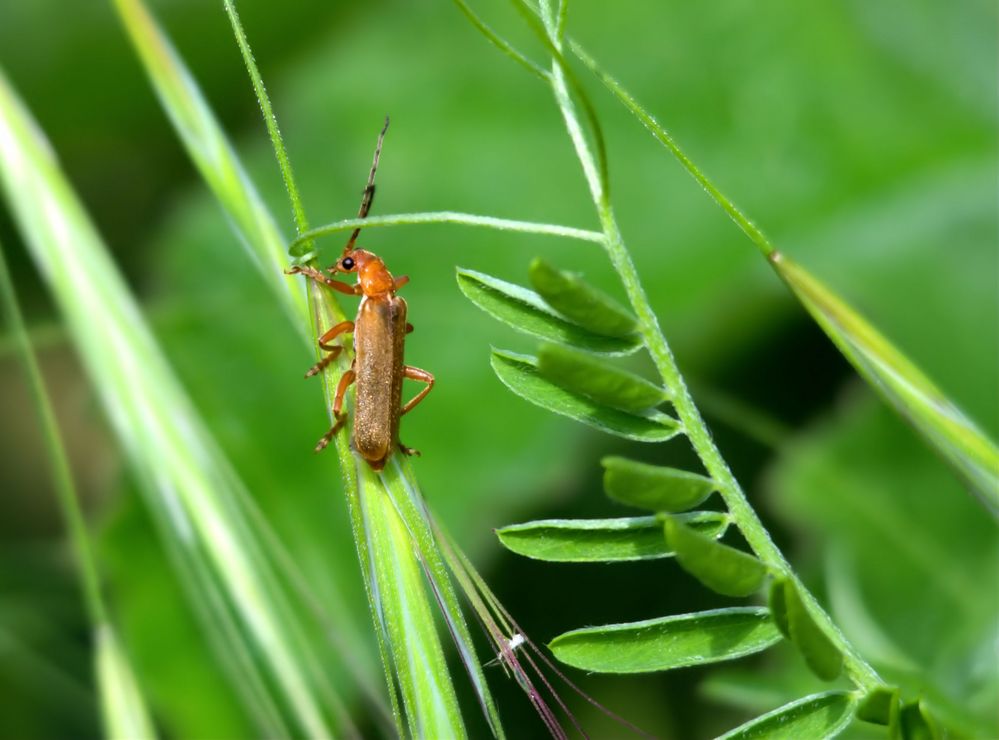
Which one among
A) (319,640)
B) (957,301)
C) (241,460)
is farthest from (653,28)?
(319,640)

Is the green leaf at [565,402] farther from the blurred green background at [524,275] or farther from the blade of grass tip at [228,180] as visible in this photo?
the blurred green background at [524,275]

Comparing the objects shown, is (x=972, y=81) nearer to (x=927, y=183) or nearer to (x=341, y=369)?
(x=927, y=183)

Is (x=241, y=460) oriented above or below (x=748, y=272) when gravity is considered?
above

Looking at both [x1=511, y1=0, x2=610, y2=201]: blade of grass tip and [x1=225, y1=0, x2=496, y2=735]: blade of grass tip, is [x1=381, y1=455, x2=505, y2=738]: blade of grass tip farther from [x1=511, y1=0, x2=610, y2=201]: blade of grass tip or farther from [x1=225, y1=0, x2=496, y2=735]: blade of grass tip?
[x1=511, y1=0, x2=610, y2=201]: blade of grass tip

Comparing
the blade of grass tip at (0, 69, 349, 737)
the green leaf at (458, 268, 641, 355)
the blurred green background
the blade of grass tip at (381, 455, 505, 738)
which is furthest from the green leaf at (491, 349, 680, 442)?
the blurred green background

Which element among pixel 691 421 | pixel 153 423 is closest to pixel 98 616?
pixel 153 423
